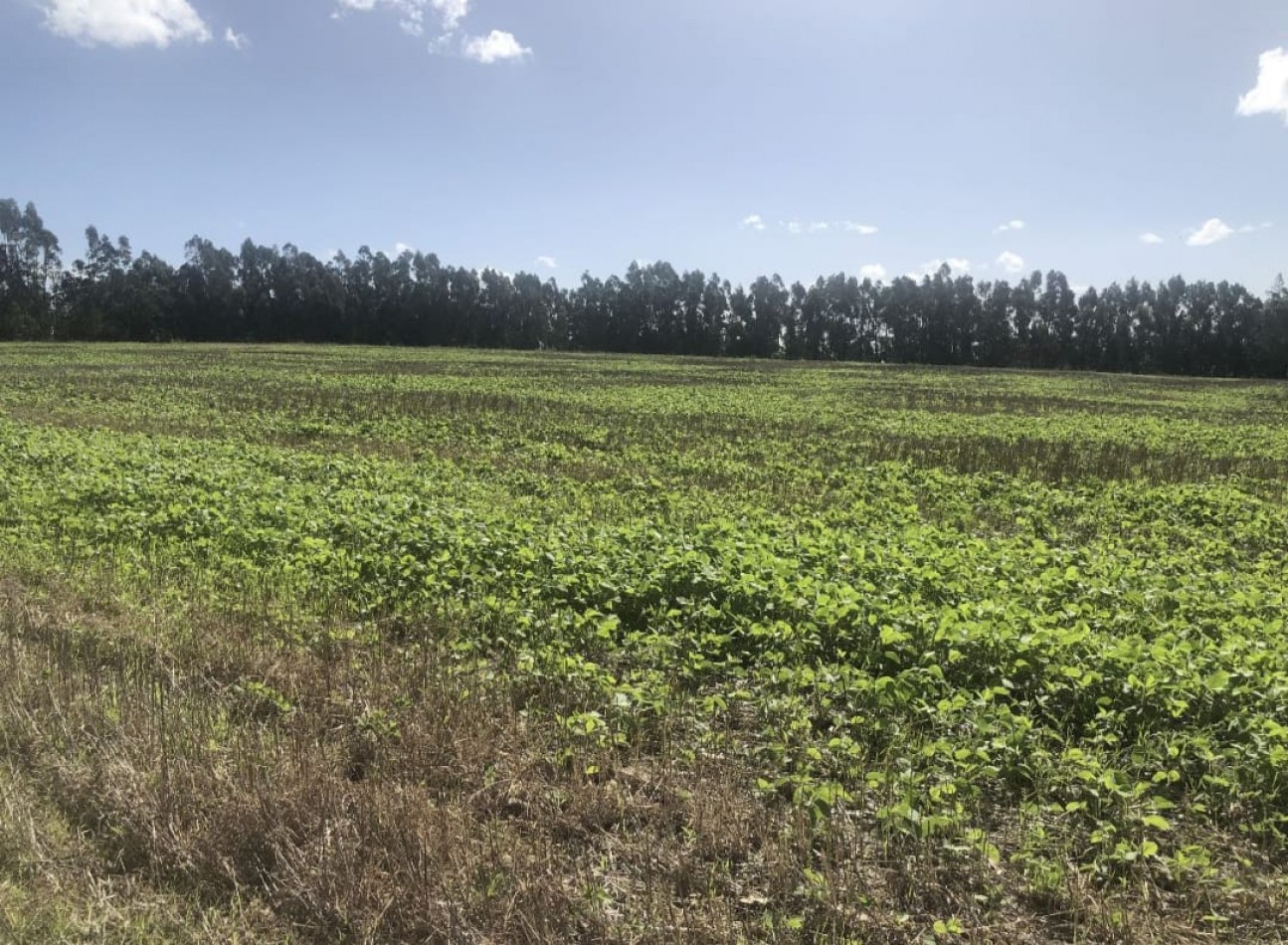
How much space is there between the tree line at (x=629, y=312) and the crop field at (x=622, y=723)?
10543 centimetres

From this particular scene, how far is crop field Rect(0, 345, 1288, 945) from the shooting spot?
3.57m

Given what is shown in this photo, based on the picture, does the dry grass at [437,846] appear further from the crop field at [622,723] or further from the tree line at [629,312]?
the tree line at [629,312]

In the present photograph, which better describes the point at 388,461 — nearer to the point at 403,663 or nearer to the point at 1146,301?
the point at 403,663

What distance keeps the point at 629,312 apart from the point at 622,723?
124m

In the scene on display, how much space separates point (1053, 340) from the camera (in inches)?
4446

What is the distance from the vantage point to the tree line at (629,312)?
10150 cm

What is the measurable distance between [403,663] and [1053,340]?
123m

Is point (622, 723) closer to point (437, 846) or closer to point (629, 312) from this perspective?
point (437, 846)

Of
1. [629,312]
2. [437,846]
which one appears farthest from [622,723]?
[629,312]

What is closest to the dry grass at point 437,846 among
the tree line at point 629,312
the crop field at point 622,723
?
the crop field at point 622,723

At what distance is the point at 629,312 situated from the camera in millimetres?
126125

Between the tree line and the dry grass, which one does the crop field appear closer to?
the dry grass

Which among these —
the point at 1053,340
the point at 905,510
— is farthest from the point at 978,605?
the point at 1053,340

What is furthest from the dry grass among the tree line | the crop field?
the tree line
